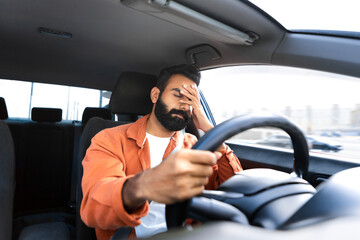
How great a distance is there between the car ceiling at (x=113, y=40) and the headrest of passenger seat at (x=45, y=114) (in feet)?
1.24

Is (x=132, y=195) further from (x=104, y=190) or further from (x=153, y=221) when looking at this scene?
(x=153, y=221)

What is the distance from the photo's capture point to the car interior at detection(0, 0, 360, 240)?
1.81 ft

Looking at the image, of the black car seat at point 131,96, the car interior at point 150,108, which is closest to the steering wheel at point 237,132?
the car interior at point 150,108

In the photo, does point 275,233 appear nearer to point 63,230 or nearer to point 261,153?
point 63,230

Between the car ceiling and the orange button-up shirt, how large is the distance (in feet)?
2.14

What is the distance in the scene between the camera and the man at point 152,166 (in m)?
0.53

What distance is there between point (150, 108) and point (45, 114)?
1.43 meters

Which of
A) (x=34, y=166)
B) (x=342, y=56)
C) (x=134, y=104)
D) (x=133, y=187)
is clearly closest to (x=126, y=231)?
(x=133, y=187)

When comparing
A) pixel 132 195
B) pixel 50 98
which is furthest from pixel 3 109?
pixel 132 195

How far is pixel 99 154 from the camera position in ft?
3.96

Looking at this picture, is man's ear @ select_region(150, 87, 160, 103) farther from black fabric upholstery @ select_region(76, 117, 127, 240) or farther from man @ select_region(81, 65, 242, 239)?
black fabric upholstery @ select_region(76, 117, 127, 240)

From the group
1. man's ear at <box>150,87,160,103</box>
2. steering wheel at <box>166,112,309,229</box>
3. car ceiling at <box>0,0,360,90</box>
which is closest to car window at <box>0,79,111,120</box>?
car ceiling at <box>0,0,360,90</box>

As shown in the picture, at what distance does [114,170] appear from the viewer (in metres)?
1.08

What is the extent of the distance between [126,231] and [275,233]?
883mm
